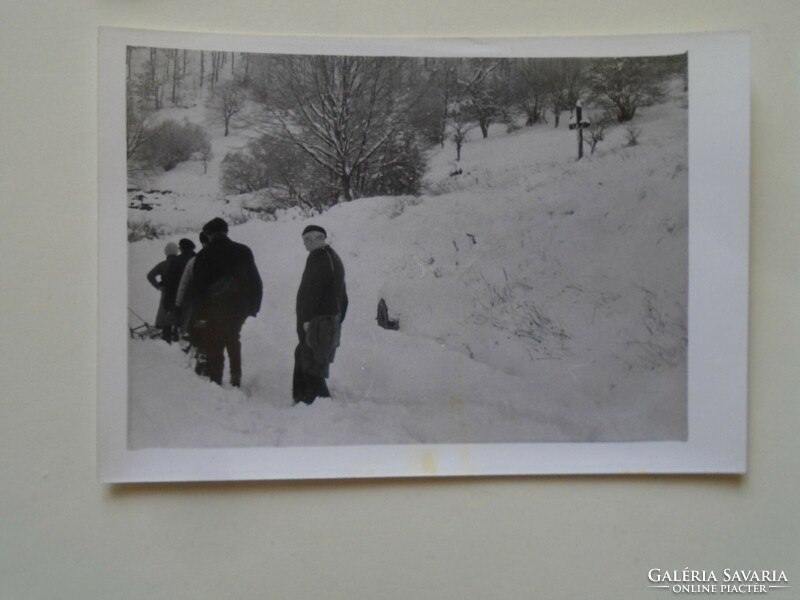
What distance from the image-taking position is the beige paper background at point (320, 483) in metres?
1.06

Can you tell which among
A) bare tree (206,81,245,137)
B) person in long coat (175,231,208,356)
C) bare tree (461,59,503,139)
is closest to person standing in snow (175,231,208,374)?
person in long coat (175,231,208,356)

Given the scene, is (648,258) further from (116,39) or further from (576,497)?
(116,39)

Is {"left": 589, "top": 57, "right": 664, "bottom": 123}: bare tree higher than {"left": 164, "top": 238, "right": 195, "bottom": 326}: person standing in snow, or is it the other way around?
A: {"left": 589, "top": 57, "right": 664, "bottom": 123}: bare tree

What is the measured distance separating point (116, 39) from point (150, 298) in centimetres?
50

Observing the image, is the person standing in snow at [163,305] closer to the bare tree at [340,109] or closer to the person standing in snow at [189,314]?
the person standing in snow at [189,314]

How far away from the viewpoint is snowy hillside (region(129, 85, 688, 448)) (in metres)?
1.08

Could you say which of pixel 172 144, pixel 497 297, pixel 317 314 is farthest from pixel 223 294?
pixel 497 297

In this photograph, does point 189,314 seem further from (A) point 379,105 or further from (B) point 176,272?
(A) point 379,105

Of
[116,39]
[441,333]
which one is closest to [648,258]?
[441,333]

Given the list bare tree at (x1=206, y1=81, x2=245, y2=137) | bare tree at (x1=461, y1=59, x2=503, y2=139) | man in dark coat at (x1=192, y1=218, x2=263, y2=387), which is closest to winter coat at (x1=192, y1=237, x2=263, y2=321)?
man in dark coat at (x1=192, y1=218, x2=263, y2=387)

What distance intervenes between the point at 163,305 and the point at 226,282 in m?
0.13

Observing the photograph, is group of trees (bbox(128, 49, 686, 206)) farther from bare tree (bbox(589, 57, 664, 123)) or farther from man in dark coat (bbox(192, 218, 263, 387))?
man in dark coat (bbox(192, 218, 263, 387))

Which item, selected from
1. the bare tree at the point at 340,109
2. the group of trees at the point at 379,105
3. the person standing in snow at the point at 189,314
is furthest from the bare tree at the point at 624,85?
the person standing in snow at the point at 189,314

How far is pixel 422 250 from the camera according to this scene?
3.57 ft
